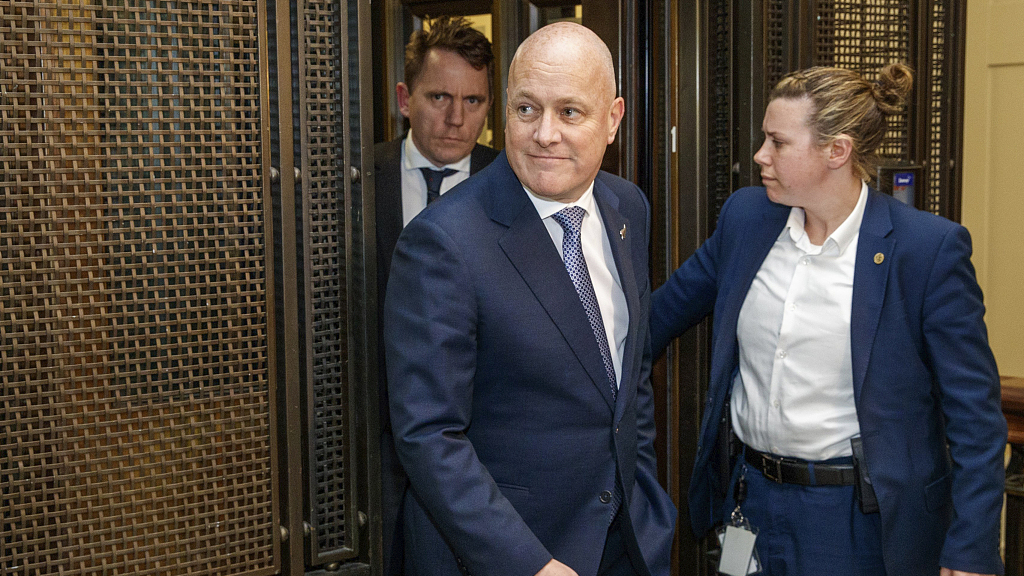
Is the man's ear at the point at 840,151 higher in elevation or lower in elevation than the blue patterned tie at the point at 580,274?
higher

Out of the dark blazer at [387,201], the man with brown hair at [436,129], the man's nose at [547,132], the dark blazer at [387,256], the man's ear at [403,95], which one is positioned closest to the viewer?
the man's nose at [547,132]

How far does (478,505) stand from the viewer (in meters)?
1.56

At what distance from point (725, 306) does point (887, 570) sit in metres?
0.68

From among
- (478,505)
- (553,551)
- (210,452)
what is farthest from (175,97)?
(553,551)

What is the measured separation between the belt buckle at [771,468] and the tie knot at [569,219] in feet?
2.45

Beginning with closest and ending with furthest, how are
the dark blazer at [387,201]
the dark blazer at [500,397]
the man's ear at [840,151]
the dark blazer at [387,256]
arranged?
the dark blazer at [500,397], the man's ear at [840,151], the dark blazer at [387,256], the dark blazer at [387,201]

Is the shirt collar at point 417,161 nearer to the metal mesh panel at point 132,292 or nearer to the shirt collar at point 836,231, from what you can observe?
the metal mesh panel at point 132,292

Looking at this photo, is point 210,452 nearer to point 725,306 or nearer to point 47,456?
point 47,456

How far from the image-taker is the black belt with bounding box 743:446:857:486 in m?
2.02

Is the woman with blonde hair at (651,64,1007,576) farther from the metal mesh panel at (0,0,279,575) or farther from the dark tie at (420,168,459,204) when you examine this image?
the metal mesh panel at (0,0,279,575)

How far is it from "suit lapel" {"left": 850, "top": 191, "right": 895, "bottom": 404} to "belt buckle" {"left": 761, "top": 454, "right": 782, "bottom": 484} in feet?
0.79

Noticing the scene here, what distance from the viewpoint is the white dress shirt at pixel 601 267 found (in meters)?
1.79

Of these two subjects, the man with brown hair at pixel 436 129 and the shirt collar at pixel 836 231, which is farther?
the man with brown hair at pixel 436 129

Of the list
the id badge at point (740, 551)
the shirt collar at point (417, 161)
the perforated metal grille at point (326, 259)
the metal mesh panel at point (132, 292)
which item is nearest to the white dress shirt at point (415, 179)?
the shirt collar at point (417, 161)
